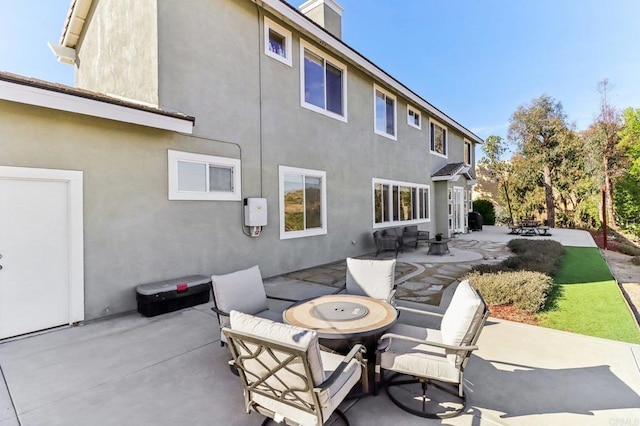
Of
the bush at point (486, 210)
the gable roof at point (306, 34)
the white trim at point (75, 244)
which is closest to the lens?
the white trim at point (75, 244)

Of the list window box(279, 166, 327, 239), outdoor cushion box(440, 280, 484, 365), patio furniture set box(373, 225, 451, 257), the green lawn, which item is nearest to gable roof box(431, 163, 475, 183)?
patio furniture set box(373, 225, 451, 257)

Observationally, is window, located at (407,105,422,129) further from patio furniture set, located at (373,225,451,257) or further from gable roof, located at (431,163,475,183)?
patio furniture set, located at (373,225,451,257)

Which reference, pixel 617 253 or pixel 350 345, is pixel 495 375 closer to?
pixel 350 345

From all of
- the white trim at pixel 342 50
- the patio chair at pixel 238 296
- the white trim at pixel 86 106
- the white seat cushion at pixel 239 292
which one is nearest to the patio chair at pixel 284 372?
the patio chair at pixel 238 296

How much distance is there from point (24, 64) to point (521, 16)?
69.7 ft

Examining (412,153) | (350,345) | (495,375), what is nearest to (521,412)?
(495,375)

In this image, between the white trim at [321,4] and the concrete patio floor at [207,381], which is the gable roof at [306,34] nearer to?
the white trim at [321,4]

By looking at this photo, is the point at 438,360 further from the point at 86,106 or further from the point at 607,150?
the point at 607,150

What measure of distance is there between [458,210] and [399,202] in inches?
280

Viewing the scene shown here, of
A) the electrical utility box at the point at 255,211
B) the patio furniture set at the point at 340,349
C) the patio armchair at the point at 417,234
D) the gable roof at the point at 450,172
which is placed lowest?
the patio furniture set at the point at 340,349

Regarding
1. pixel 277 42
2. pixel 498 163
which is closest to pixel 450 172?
pixel 498 163

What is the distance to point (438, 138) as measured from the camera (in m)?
18.4

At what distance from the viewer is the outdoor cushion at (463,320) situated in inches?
109

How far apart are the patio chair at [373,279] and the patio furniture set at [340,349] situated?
0.02 m
